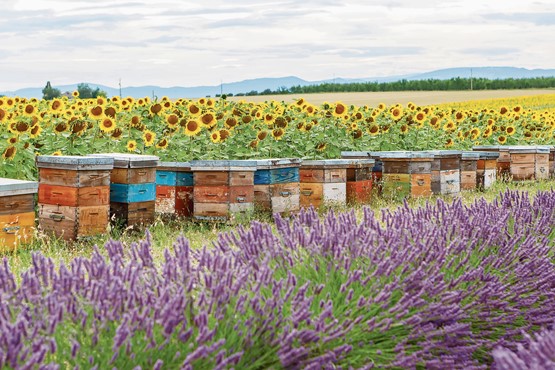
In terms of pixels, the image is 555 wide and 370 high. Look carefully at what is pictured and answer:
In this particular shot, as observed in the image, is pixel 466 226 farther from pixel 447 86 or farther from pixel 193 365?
pixel 447 86

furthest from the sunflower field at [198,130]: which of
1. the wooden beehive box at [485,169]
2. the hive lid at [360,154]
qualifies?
the wooden beehive box at [485,169]

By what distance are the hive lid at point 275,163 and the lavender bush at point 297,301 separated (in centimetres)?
368

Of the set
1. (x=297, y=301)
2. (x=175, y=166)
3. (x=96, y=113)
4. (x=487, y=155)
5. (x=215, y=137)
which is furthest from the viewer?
(x=487, y=155)

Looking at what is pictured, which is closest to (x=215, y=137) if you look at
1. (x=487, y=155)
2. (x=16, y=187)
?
(x=16, y=187)

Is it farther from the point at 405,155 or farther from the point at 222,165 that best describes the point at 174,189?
the point at 405,155

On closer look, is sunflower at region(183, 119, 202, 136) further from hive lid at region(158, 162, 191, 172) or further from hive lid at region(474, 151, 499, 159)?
hive lid at region(474, 151, 499, 159)

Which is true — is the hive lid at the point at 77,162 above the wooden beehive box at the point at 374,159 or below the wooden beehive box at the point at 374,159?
above

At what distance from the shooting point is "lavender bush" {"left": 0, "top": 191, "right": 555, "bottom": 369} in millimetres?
2668

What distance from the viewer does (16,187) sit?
657 centimetres

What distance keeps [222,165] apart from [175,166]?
61 cm

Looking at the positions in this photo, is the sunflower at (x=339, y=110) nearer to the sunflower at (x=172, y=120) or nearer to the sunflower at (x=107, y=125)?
the sunflower at (x=172, y=120)

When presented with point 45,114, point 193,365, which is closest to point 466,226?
point 193,365

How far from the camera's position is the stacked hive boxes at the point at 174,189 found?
816 cm

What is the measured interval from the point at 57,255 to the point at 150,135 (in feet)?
10.0
